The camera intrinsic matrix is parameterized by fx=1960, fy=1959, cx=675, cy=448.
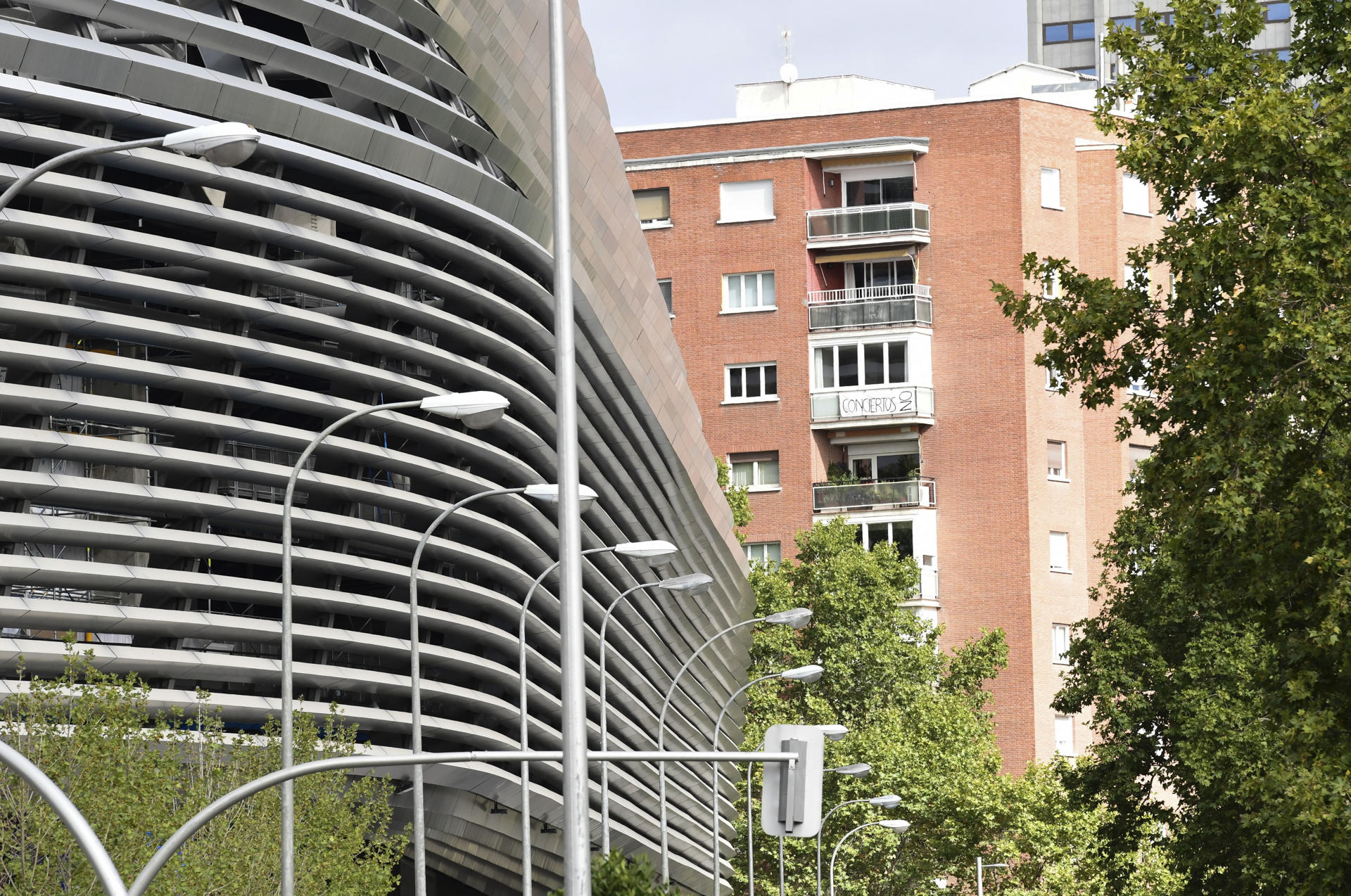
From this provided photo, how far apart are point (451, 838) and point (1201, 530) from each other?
2034 cm

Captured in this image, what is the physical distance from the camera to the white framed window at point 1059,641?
60438 millimetres

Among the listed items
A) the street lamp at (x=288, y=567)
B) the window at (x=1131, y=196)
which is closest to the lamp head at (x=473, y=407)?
the street lamp at (x=288, y=567)

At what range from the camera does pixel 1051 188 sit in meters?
62.8

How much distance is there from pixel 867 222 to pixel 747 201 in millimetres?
4013

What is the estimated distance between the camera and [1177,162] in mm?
21344

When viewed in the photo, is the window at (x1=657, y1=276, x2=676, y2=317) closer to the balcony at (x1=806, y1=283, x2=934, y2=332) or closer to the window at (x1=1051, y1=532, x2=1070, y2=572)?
the balcony at (x1=806, y1=283, x2=934, y2=332)

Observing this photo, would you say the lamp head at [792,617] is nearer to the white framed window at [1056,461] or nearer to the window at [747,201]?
the white framed window at [1056,461]

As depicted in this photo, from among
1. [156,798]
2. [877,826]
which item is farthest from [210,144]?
[877,826]

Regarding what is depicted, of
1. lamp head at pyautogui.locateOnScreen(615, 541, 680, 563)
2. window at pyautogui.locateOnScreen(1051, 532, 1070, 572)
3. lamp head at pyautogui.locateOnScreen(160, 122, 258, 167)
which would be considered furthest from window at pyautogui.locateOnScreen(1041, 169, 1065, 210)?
lamp head at pyautogui.locateOnScreen(160, 122, 258, 167)

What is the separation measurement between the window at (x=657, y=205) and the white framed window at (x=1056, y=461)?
1434cm

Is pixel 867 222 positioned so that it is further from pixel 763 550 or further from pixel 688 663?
pixel 688 663

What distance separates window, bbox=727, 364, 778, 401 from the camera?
63.5 metres

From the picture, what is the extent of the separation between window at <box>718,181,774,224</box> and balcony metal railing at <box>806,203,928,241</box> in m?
1.49

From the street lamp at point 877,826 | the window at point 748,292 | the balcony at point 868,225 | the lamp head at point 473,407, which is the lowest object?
the street lamp at point 877,826
